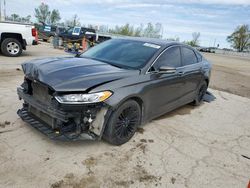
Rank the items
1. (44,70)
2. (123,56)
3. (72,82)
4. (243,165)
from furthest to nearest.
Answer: (123,56) → (243,165) → (44,70) → (72,82)

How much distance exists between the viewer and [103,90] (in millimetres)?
3119

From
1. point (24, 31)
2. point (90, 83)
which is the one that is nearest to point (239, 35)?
point (24, 31)

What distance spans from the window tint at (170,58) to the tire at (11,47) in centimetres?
813

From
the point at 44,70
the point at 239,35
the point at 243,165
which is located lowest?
the point at 243,165

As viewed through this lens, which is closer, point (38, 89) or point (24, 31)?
point (38, 89)

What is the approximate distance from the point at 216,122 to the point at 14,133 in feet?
12.8

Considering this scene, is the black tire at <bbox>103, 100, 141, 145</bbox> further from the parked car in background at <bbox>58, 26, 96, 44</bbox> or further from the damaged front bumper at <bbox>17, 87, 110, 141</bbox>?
the parked car in background at <bbox>58, 26, 96, 44</bbox>

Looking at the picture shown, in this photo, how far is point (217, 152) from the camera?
384cm

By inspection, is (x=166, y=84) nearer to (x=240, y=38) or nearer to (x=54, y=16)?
(x=54, y=16)

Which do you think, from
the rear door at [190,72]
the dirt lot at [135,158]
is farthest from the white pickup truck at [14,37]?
the rear door at [190,72]

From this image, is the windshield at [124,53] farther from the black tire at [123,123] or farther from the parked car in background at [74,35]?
the parked car in background at [74,35]

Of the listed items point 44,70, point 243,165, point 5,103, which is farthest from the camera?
point 5,103

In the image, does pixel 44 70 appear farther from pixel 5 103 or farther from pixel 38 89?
pixel 5 103

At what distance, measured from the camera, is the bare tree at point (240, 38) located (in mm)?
76463
